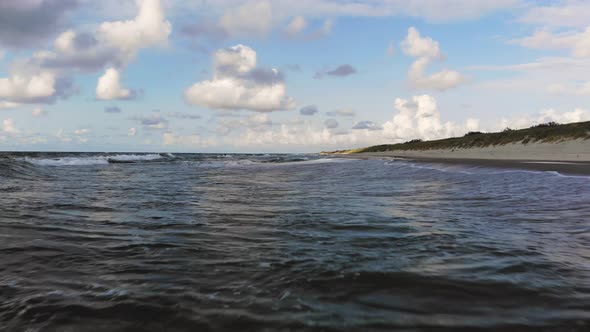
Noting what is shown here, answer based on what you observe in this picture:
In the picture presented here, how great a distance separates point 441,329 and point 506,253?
2.18m

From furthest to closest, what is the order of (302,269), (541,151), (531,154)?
(531,154) → (541,151) → (302,269)

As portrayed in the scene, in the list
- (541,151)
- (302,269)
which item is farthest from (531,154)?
(302,269)

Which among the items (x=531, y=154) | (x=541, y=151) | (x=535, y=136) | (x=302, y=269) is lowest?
(x=302, y=269)

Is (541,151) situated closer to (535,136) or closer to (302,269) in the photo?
(535,136)

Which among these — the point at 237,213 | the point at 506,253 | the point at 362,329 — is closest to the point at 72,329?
the point at 362,329

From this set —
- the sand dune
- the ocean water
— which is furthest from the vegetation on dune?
the ocean water

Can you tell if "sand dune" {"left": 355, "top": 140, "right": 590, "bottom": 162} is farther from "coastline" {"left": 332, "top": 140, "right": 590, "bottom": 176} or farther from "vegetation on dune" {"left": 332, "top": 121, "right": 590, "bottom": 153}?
"vegetation on dune" {"left": 332, "top": 121, "right": 590, "bottom": 153}

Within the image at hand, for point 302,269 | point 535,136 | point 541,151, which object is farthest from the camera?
point 535,136

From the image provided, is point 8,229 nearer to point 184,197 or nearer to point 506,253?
point 184,197

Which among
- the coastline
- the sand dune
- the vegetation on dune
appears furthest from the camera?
the vegetation on dune

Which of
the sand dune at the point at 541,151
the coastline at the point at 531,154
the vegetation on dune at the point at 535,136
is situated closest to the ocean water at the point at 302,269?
the coastline at the point at 531,154

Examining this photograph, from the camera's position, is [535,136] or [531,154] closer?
[531,154]

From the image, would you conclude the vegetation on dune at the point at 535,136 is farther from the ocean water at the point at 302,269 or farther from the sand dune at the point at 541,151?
the ocean water at the point at 302,269

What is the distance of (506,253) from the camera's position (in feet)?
13.1
